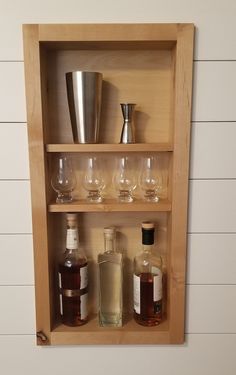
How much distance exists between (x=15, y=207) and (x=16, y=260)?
0.15m

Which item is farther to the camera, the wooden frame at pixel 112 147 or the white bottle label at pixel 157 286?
the white bottle label at pixel 157 286

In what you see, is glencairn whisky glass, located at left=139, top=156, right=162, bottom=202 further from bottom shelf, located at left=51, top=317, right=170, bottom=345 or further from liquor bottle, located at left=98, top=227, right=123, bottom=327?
bottom shelf, located at left=51, top=317, right=170, bottom=345

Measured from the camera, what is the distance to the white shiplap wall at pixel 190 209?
81cm

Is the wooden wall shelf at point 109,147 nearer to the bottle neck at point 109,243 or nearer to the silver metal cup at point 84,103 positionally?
the silver metal cup at point 84,103

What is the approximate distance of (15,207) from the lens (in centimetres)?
89

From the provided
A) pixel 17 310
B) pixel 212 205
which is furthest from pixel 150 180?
pixel 17 310

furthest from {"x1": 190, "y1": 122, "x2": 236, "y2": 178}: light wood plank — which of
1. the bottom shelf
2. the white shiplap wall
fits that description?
the bottom shelf

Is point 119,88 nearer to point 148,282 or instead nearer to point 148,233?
point 148,233

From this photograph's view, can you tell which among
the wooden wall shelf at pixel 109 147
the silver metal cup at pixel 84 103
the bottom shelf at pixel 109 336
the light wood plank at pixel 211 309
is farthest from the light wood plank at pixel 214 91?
the bottom shelf at pixel 109 336

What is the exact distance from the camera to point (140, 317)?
0.94 meters

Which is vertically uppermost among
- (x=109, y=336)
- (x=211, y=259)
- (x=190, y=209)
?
(x=190, y=209)

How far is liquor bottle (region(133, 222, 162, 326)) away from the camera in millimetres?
893

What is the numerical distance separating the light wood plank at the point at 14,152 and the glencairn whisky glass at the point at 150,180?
31 centimetres

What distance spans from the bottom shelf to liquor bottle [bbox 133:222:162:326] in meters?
0.03
